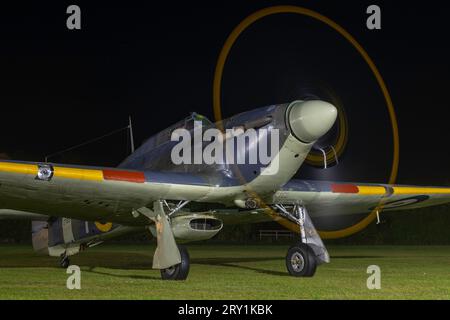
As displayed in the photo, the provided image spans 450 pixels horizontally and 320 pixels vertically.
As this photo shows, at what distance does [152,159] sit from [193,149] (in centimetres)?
147

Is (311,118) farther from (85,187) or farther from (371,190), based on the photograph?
(371,190)

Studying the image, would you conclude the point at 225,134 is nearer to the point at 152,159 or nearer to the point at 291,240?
the point at 152,159

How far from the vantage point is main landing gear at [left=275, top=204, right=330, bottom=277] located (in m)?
14.8

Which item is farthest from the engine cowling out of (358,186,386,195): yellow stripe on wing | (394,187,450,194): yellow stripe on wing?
(394,187,450,194): yellow stripe on wing

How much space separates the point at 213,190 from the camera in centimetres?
1466

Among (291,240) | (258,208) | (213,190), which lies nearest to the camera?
(213,190)

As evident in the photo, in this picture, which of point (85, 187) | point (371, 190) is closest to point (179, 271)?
point (85, 187)

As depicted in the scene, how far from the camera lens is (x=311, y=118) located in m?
13.7

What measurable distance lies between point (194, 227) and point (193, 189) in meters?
0.91

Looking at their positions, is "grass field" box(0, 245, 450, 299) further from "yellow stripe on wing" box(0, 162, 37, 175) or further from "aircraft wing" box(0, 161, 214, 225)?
"yellow stripe on wing" box(0, 162, 37, 175)

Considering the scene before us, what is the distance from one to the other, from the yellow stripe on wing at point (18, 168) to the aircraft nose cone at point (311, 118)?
5.14m

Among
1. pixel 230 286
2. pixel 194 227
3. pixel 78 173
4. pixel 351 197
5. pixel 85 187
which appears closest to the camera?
pixel 230 286

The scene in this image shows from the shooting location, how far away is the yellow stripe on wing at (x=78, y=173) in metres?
13.8

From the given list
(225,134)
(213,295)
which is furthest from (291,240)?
(213,295)
